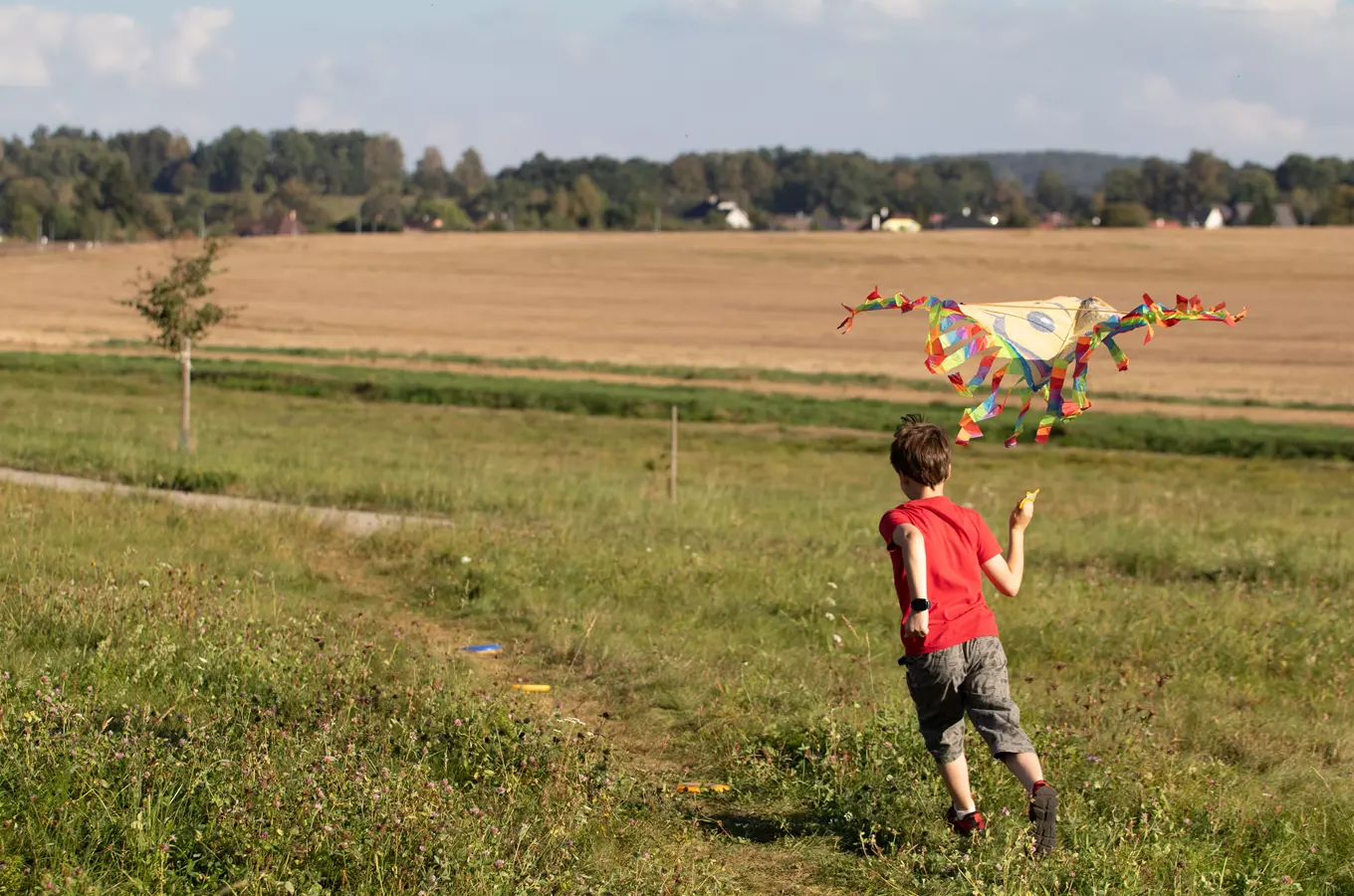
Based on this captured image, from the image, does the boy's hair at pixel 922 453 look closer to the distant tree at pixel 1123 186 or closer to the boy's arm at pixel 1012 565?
the boy's arm at pixel 1012 565

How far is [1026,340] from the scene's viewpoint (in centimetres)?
492

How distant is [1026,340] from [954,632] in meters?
1.05

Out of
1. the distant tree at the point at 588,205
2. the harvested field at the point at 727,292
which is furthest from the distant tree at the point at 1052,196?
the harvested field at the point at 727,292

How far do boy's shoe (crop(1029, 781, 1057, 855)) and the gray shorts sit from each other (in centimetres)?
18

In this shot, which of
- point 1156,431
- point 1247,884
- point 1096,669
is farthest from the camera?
point 1156,431

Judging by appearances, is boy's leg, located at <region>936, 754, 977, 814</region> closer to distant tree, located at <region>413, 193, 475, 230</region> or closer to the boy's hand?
the boy's hand

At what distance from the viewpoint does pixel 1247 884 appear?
4594 mm

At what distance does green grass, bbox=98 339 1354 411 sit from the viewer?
1602 inches

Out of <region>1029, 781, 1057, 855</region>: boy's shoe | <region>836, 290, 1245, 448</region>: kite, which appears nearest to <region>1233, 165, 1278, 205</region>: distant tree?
<region>836, 290, 1245, 448</region>: kite

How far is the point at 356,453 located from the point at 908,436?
1618cm

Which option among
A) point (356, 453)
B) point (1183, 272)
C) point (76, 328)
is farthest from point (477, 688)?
point (1183, 272)

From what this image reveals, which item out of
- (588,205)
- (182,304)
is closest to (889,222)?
(588,205)

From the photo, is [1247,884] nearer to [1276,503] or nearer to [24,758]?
[24,758]

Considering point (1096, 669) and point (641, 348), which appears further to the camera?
point (641, 348)
